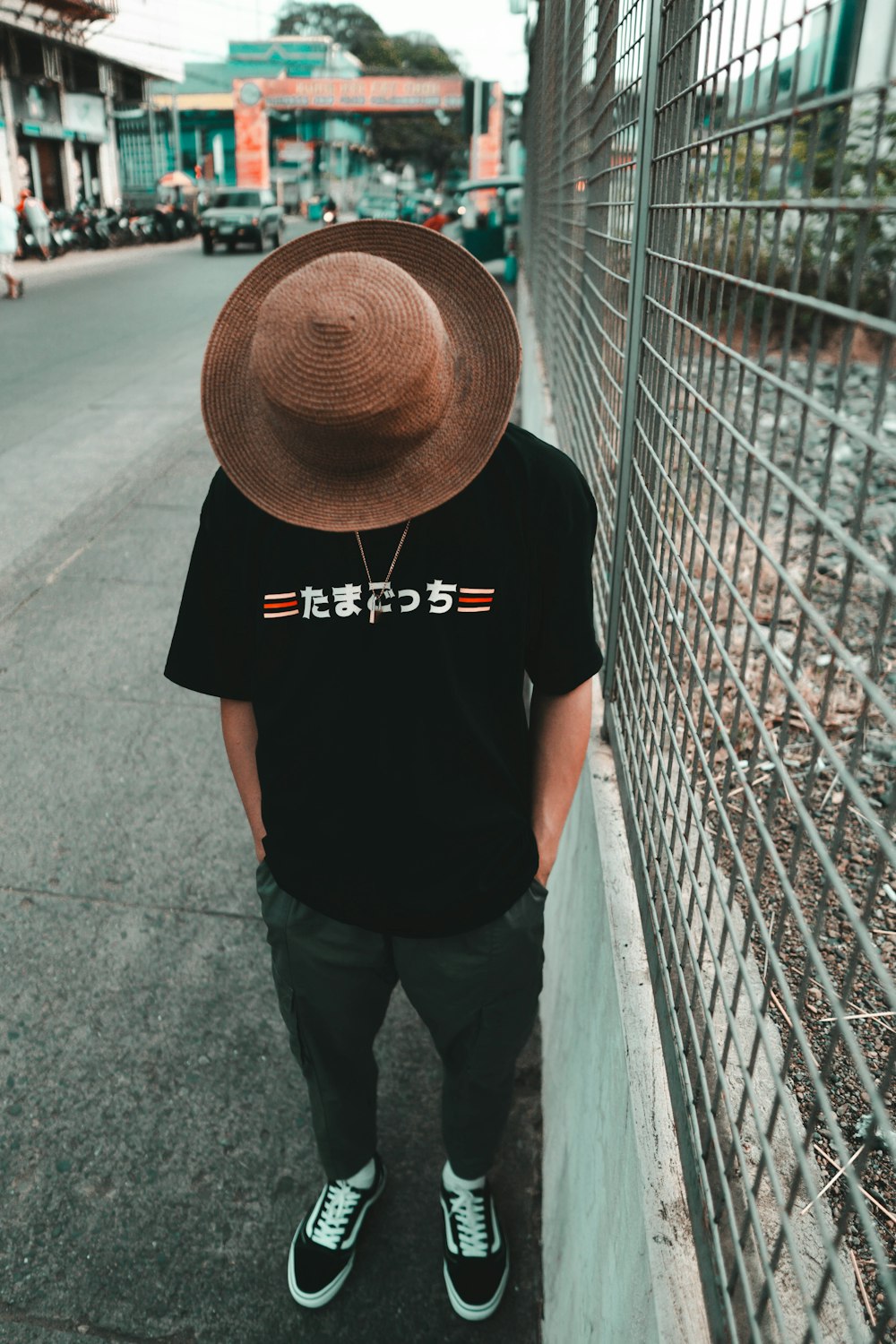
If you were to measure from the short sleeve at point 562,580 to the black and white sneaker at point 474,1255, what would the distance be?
4.03 ft

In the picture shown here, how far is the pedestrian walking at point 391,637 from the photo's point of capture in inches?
58.6

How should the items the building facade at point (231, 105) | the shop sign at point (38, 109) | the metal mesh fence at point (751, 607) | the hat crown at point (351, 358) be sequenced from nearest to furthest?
the metal mesh fence at point (751, 607) < the hat crown at point (351, 358) < the shop sign at point (38, 109) < the building facade at point (231, 105)

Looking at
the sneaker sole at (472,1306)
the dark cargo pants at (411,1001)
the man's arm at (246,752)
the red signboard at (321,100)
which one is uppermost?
the red signboard at (321,100)

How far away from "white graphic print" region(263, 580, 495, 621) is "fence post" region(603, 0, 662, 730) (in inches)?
24.1

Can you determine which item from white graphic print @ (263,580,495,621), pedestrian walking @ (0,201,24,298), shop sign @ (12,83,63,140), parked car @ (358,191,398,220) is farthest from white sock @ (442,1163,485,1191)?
parked car @ (358,191,398,220)

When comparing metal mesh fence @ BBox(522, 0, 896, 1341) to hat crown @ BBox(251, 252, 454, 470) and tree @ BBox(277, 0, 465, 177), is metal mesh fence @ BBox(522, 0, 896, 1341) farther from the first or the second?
tree @ BBox(277, 0, 465, 177)

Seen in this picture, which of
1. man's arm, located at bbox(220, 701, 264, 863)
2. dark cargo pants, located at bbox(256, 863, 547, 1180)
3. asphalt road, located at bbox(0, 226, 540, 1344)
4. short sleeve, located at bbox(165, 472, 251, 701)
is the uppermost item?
short sleeve, located at bbox(165, 472, 251, 701)

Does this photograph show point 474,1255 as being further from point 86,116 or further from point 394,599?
point 86,116

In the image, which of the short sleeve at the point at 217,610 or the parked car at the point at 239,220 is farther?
the parked car at the point at 239,220

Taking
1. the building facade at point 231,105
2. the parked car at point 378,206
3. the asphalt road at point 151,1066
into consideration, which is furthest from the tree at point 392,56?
the asphalt road at point 151,1066

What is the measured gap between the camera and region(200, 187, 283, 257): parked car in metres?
29.5

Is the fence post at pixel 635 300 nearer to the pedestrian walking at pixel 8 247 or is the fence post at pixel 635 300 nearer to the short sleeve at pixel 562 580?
the short sleeve at pixel 562 580

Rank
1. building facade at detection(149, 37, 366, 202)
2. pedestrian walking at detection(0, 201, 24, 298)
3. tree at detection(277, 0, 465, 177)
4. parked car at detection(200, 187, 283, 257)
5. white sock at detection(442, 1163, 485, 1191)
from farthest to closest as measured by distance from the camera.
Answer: tree at detection(277, 0, 465, 177) < building facade at detection(149, 37, 366, 202) < parked car at detection(200, 187, 283, 257) < pedestrian walking at detection(0, 201, 24, 298) < white sock at detection(442, 1163, 485, 1191)

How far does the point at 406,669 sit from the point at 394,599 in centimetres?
12
